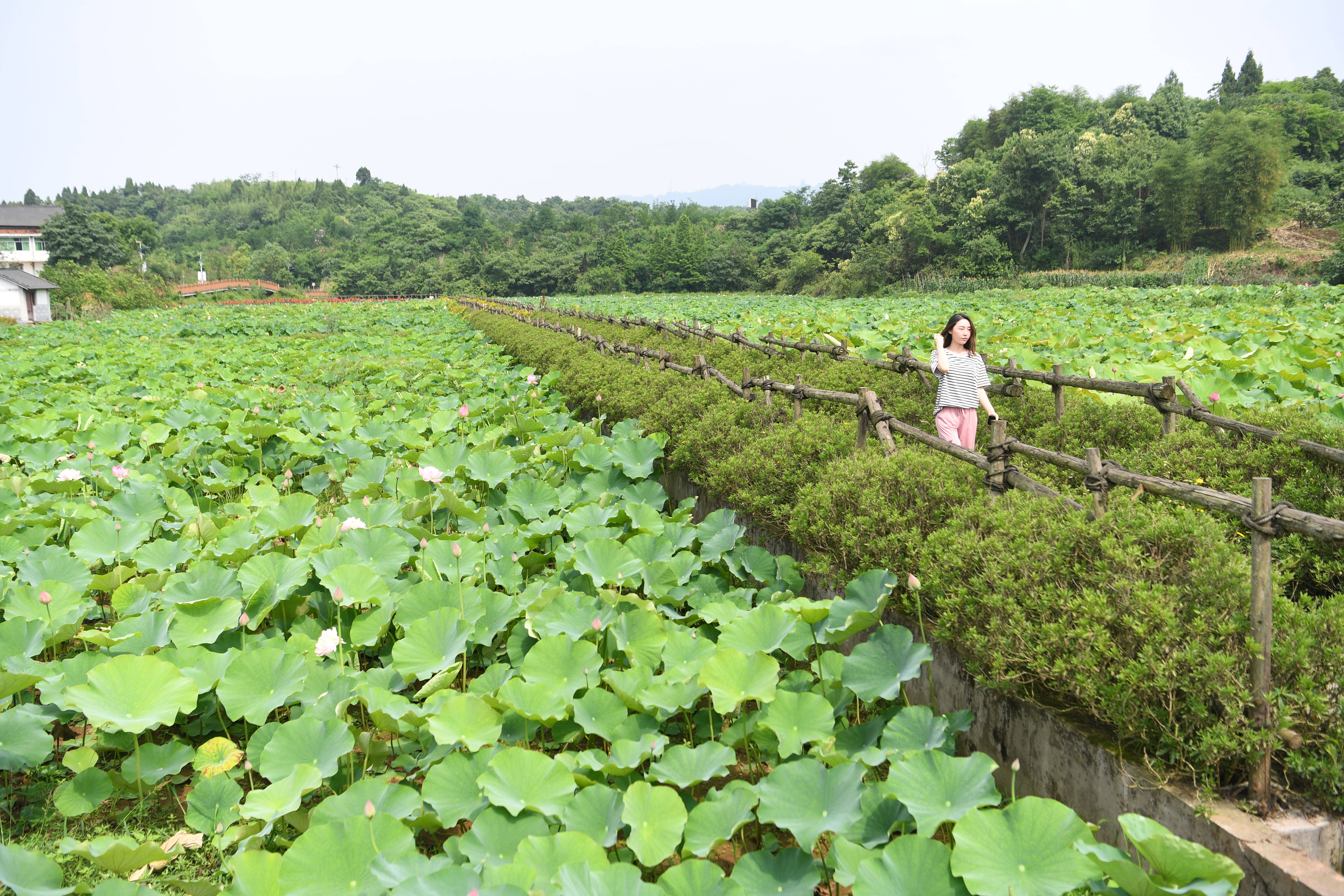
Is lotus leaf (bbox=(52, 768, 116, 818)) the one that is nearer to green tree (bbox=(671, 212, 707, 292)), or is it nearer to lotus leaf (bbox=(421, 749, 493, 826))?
lotus leaf (bbox=(421, 749, 493, 826))

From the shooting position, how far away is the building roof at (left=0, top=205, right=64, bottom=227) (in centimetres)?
4966

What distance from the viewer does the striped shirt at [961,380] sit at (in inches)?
164

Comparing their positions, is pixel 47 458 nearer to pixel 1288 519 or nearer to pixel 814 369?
pixel 814 369

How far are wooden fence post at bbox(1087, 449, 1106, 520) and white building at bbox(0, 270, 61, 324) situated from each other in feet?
108

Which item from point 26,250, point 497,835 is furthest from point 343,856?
point 26,250

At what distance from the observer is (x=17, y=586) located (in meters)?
2.64

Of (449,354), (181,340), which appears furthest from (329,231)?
(449,354)

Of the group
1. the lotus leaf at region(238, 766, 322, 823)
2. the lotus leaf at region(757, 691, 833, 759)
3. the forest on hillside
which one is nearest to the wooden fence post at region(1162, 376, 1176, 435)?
the lotus leaf at region(757, 691, 833, 759)

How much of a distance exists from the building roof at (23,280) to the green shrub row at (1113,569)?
3269cm

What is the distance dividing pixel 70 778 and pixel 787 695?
2031 mm

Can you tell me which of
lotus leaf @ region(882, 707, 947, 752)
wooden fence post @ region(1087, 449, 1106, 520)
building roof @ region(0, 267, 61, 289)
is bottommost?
lotus leaf @ region(882, 707, 947, 752)

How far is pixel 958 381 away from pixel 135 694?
3.87 metres

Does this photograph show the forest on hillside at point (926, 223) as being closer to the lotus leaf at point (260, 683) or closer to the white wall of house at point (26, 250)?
the white wall of house at point (26, 250)

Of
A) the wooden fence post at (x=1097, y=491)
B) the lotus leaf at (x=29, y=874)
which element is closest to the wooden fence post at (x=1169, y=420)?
the wooden fence post at (x=1097, y=491)
